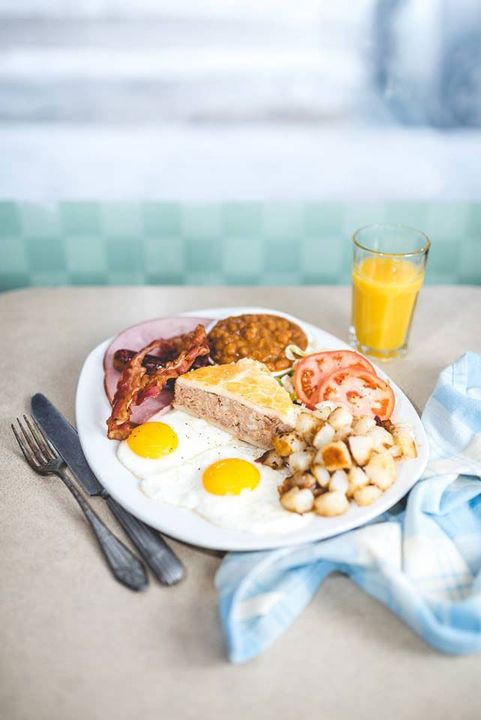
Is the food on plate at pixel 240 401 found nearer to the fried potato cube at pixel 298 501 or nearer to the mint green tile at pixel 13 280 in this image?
the fried potato cube at pixel 298 501

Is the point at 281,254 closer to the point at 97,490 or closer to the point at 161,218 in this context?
the point at 161,218

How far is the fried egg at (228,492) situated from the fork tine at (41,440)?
0.30m

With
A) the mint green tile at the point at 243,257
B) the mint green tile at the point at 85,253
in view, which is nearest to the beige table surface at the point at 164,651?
the mint green tile at the point at 85,253

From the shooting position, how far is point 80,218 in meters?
2.81

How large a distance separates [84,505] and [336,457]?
1.90 feet

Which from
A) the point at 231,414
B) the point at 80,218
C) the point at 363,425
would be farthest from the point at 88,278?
the point at 363,425

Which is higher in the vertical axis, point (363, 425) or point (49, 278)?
point (363, 425)

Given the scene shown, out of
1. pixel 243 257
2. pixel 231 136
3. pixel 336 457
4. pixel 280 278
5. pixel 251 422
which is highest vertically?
pixel 231 136

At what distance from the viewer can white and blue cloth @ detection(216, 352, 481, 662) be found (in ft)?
4.29

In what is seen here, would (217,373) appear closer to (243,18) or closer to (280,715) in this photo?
(280,715)

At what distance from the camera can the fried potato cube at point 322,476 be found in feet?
5.04

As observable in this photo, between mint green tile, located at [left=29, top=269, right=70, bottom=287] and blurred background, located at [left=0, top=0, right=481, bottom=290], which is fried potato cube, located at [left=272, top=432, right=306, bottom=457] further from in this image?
mint green tile, located at [left=29, top=269, right=70, bottom=287]

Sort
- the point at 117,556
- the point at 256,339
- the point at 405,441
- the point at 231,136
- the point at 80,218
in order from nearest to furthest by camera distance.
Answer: the point at 117,556 → the point at 405,441 → the point at 256,339 → the point at 231,136 → the point at 80,218

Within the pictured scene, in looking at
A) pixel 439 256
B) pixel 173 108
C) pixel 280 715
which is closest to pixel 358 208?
pixel 439 256
